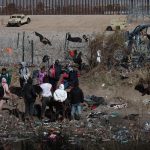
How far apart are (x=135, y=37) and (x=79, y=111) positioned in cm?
790

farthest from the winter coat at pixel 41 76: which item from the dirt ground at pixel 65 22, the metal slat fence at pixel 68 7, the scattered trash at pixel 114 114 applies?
the metal slat fence at pixel 68 7

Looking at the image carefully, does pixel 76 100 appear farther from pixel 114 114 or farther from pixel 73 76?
pixel 114 114

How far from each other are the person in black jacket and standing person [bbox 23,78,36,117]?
→ 1.56m

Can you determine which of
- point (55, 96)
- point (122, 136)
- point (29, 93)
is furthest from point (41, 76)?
point (122, 136)

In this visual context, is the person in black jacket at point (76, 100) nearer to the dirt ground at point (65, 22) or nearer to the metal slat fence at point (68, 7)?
the dirt ground at point (65, 22)

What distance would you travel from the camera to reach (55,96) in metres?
24.2

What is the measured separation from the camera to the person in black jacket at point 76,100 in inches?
948

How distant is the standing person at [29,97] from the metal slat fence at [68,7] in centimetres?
2902

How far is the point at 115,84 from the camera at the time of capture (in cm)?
2908

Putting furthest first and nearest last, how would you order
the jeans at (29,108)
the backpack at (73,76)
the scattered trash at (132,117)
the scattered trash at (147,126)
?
the backpack at (73,76) → the scattered trash at (132,117) → the jeans at (29,108) → the scattered trash at (147,126)

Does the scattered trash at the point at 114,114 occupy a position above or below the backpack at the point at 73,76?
below

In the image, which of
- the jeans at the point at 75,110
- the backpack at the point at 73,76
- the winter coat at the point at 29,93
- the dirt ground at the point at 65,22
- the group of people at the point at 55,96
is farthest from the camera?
the dirt ground at the point at 65,22

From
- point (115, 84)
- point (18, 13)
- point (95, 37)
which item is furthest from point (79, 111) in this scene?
point (18, 13)

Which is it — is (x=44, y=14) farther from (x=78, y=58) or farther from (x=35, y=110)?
(x=35, y=110)
